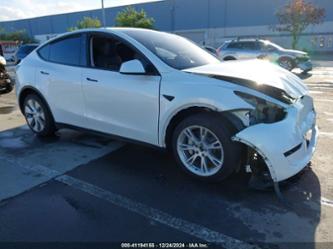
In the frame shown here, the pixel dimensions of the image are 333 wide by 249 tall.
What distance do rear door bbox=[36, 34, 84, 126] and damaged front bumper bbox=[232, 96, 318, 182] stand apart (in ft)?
8.17

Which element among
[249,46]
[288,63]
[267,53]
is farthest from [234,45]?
[288,63]

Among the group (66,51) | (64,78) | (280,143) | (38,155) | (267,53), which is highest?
(66,51)

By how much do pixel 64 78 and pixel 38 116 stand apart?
1.02 m

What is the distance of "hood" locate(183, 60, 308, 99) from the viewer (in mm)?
3598

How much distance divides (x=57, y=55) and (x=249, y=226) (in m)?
3.76

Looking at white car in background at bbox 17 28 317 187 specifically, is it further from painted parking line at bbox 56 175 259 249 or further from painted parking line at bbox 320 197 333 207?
painted parking line at bbox 56 175 259 249

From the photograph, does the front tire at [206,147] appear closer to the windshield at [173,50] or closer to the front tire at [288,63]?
the windshield at [173,50]

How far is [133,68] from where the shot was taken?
4.05 m

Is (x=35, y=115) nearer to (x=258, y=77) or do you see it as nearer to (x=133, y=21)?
(x=258, y=77)

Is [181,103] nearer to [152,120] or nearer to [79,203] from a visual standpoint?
[152,120]

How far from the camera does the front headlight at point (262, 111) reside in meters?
3.48

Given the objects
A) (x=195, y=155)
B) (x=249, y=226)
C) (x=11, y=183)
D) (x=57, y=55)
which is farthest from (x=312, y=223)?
(x=57, y=55)

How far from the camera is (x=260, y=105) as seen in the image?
3500 millimetres

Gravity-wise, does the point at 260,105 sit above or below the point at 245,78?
below
